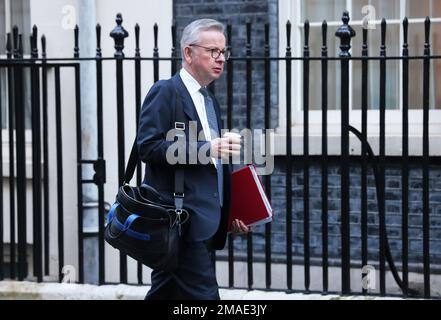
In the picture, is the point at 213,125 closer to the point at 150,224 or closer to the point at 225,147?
the point at 225,147

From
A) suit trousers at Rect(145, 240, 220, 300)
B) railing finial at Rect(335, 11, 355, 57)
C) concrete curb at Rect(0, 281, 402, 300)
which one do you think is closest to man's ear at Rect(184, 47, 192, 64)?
suit trousers at Rect(145, 240, 220, 300)

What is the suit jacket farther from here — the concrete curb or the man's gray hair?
the concrete curb

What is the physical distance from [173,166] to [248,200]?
511 millimetres

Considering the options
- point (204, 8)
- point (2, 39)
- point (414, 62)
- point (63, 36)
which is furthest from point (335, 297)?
point (2, 39)

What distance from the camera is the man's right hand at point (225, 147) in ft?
13.7

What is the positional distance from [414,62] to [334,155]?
0.97 m

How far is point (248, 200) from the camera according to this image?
4.68 m

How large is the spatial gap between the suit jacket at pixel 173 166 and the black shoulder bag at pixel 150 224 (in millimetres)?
53

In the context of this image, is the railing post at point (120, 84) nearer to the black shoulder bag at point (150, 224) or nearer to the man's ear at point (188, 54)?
the man's ear at point (188, 54)

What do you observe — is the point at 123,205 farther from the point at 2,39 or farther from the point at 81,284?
the point at 2,39

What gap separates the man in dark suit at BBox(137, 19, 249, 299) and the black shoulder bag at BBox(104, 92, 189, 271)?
58mm

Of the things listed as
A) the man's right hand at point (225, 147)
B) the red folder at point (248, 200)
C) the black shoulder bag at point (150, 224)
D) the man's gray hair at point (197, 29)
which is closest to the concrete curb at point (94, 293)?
the red folder at point (248, 200)

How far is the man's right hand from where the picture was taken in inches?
165
